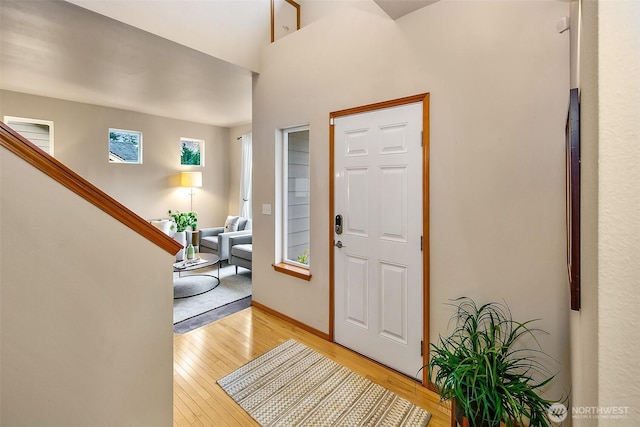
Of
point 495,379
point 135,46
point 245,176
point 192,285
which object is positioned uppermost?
point 135,46

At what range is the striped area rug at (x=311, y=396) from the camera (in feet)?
5.63

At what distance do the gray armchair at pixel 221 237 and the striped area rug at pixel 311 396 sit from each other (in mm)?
2954

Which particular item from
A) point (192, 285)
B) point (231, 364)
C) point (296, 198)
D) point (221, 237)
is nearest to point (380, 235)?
point (296, 198)

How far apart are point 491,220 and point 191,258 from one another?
12.5 feet

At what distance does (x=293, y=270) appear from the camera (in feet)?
9.40

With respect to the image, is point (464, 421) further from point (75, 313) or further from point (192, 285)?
point (192, 285)

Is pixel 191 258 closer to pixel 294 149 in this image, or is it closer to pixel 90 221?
pixel 294 149

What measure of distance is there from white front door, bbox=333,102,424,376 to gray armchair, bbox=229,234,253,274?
233 centimetres

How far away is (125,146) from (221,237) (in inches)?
104

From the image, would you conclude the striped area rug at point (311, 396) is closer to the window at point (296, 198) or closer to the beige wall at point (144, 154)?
the window at point (296, 198)

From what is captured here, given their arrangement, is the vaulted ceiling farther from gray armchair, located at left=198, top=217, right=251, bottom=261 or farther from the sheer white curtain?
gray armchair, located at left=198, top=217, right=251, bottom=261

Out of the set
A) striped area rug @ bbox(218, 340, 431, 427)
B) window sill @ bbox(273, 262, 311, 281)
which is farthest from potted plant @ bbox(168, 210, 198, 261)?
striped area rug @ bbox(218, 340, 431, 427)

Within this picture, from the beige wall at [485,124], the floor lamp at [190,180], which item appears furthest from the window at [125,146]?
the beige wall at [485,124]

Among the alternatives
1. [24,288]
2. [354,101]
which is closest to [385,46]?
[354,101]
